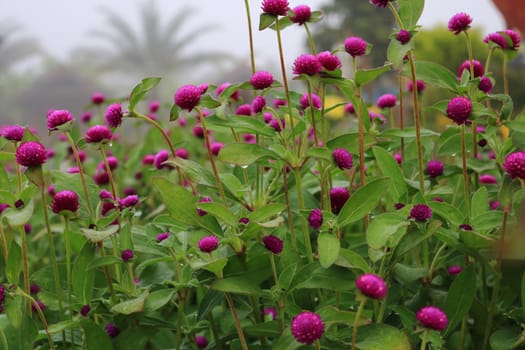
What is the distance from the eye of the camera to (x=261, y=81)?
71 cm

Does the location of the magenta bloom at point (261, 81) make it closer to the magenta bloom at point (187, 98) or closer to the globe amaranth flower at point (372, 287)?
the magenta bloom at point (187, 98)

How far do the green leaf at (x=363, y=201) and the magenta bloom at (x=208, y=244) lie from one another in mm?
127

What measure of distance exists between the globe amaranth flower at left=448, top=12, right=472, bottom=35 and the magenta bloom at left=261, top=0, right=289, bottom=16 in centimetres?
25

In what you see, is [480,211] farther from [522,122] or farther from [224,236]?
[224,236]

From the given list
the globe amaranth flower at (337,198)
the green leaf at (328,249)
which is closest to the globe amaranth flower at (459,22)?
the globe amaranth flower at (337,198)

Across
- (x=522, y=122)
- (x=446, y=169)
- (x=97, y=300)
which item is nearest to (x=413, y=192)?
(x=446, y=169)

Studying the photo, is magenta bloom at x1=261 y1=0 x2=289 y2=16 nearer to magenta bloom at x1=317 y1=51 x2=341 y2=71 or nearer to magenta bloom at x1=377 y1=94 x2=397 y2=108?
magenta bloom at x1=317 y1=51 x2=341 y2=71

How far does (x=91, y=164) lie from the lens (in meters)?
1.80

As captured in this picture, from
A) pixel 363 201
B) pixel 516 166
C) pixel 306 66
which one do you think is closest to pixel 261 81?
pixel 306 66

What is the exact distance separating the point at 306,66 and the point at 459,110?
17 centimetres

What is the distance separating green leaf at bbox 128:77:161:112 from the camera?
2.20 feet

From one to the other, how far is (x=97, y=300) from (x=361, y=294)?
1.13ft

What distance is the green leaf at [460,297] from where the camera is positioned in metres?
0.68

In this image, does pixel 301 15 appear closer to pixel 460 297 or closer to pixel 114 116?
pixel 114 116
